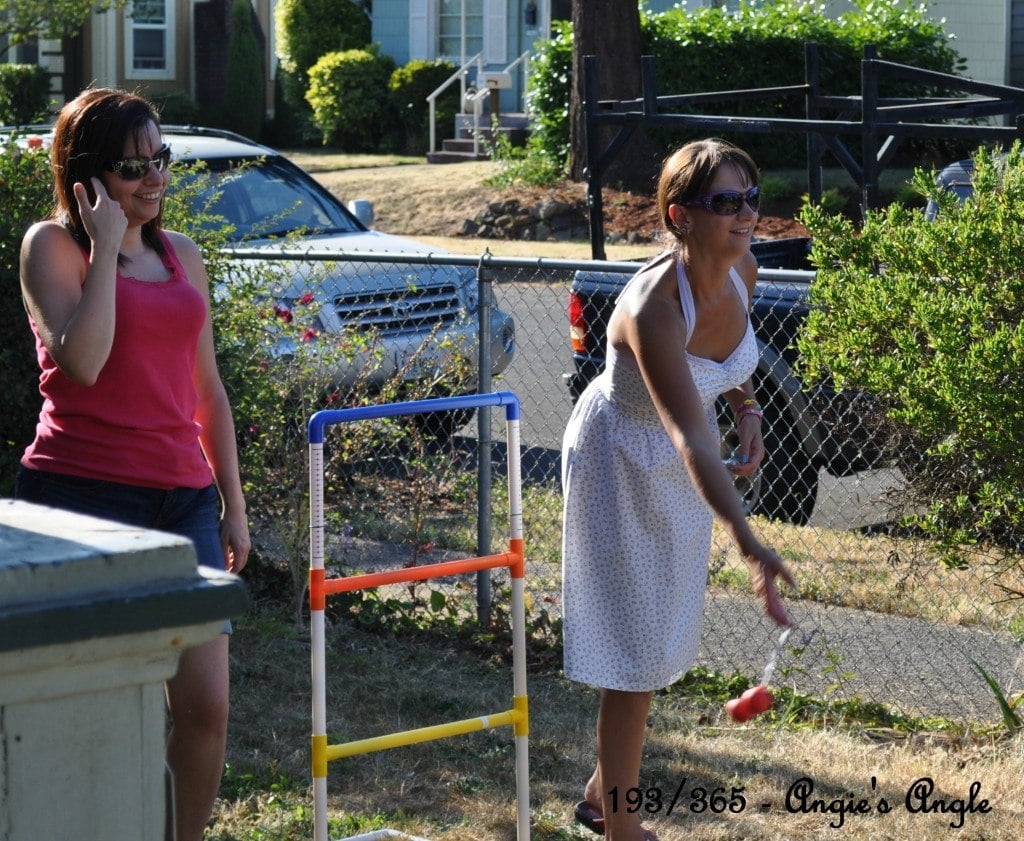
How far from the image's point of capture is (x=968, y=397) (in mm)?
4340

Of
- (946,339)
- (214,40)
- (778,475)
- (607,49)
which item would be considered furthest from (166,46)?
(946,339)

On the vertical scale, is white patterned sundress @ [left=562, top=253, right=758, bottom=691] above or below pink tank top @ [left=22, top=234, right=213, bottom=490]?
below

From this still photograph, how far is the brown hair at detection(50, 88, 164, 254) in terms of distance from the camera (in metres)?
3.35

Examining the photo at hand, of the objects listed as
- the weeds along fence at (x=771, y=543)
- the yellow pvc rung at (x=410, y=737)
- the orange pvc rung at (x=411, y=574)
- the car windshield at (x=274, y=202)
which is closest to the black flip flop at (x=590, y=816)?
the yellow pvc rung at (x=410, y=737)

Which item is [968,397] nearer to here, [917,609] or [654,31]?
[917,609]

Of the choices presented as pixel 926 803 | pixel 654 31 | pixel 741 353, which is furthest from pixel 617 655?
pixel 654 31

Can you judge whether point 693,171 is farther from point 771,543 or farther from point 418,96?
point 418,96

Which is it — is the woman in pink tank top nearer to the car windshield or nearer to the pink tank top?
the pink tank top

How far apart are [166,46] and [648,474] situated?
32.1 meters

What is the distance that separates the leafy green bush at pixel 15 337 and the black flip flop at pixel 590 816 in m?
2.59

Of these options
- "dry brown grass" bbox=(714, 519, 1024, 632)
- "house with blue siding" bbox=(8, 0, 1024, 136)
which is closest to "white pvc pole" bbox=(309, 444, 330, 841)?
"dry brown grass" bbox=(714, 519, 1024, 632)

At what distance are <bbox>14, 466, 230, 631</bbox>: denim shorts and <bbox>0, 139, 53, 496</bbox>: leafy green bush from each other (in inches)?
82.2

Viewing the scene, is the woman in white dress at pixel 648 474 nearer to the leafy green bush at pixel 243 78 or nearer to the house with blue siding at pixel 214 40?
the house with blue siding at pixel 214 40

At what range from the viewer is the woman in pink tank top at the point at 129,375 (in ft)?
10.8
